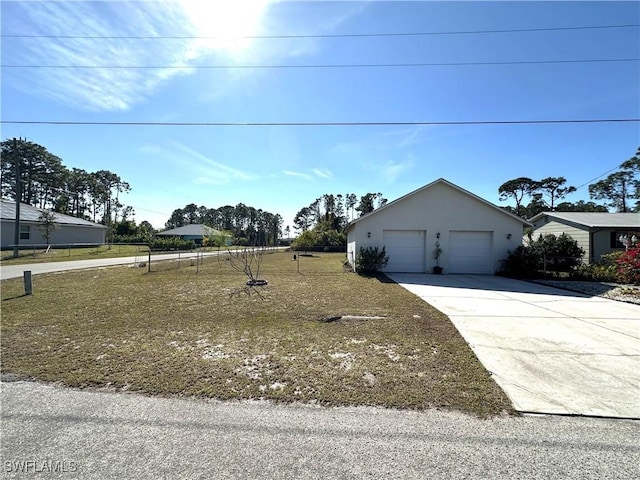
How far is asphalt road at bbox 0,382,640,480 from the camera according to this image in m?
1.97

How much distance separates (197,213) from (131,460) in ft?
255

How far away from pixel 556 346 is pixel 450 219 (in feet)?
32.2

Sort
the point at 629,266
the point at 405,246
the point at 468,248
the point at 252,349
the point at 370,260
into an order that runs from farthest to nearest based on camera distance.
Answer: the point at 405,246, the point at 468,248, the point at 370,260, the point at 629,266, the point at 252,349

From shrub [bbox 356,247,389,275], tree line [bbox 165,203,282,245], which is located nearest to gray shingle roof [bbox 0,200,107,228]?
shrub [bbox 356,247,389,275]

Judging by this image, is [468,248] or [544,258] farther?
[468,248]

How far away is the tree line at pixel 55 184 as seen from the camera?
39594 mm

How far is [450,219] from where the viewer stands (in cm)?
1350

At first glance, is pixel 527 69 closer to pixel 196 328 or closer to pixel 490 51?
pixel 490 51

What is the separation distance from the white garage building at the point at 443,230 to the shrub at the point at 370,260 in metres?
0.44

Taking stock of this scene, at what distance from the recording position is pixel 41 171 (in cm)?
4159

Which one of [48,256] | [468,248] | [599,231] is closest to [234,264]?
[468,248]

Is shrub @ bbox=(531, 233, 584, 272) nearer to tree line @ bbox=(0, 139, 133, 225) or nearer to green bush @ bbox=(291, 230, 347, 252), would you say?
green bush @ bbox=(291, 230, 347, 252)

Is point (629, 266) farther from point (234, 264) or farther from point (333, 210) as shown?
point (333, 210)

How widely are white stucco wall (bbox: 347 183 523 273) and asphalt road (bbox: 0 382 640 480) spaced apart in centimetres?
1133
